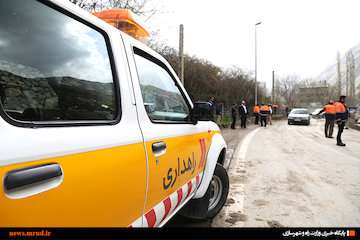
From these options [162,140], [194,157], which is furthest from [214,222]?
[162,140]

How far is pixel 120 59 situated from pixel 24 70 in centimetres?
65

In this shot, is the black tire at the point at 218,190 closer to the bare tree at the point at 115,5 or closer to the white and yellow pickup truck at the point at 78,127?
the white and yellow pickup truck at the point at 78,127

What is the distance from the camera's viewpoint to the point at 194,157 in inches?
102

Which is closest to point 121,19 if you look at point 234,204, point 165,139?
point 165,139

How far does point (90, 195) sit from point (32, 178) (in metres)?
0.29

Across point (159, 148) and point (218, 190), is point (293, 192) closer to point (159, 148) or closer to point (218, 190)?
point (218, 190)

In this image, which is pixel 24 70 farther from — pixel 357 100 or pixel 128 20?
pixel 357 100

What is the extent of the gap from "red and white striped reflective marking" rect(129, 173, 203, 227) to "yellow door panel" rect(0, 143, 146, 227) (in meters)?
0.12

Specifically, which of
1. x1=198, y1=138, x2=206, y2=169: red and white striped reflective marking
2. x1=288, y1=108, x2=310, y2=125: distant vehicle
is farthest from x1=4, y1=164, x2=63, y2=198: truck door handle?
x1=288, y1=108, x2=310, y2=125: distant vehicle

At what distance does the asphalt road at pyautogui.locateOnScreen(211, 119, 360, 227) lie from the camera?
3.33 m

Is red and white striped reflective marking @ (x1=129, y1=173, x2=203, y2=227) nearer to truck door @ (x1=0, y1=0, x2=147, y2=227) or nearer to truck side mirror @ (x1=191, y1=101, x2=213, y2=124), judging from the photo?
truck door @ (x1=0, y1=0, x2=147, y2=227)

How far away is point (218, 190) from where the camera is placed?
11.5 feet

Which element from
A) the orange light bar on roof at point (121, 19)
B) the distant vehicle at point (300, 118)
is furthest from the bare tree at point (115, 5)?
the distant vehicle at point (300, 118)

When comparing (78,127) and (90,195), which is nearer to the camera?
(90,195)
